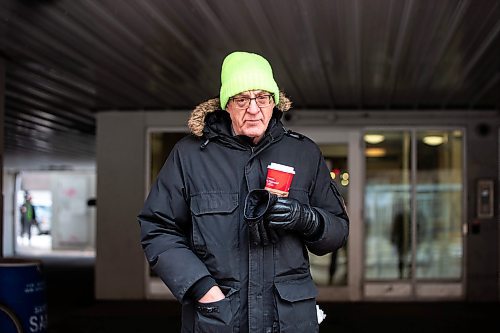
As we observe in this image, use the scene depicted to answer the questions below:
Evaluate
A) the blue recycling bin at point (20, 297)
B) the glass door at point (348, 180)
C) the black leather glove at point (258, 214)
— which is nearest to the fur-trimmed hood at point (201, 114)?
the black leather glove at point (258, 214)

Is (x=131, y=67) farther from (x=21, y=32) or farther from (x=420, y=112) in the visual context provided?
(x=420, y=112)

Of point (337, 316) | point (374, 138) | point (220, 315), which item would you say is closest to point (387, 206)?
point (374, 138)

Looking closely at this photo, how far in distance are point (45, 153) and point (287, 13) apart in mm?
13693

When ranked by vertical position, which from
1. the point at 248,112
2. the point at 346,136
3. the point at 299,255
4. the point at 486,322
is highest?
the point at 346,136

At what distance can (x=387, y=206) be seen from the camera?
9.97 metres

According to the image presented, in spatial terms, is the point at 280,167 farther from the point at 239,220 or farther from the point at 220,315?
the point at 220,315

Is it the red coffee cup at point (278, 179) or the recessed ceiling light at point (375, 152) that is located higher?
the recessed ceiling light at point (375, 152)

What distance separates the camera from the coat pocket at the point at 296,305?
215 cm

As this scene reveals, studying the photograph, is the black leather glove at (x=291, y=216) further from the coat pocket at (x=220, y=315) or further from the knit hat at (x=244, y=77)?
the knit hat at (x=244, y=77)

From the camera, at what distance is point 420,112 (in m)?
9.69

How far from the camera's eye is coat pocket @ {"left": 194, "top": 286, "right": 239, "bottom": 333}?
213 cm

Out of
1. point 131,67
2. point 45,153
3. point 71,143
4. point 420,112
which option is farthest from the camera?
point 45,153

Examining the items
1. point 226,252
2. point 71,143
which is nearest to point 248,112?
point 226,252

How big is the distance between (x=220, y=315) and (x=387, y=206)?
8.11m
